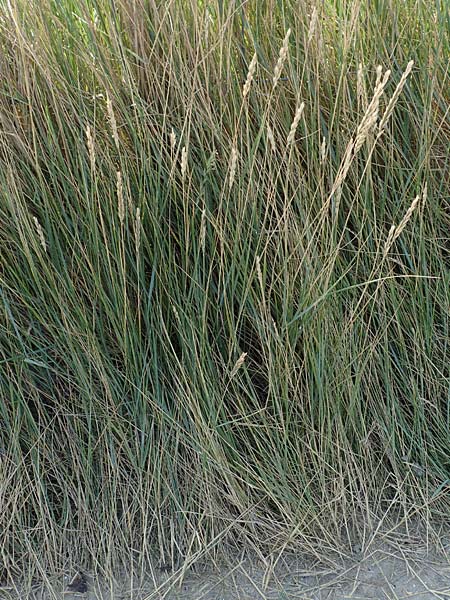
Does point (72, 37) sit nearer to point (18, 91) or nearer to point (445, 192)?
point (18, 91)

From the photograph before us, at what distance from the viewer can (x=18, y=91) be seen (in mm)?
1815

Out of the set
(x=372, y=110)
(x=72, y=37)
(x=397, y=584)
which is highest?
(x=72, y=37)

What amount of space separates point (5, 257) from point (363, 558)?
1.19 meters

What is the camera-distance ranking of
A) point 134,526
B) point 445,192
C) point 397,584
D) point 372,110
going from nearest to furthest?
1. point 372,110
2. point 397,584
3. point 134,526
4. point 445,192

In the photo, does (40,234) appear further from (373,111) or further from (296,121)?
(373,111)

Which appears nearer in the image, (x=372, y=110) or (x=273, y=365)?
(x=372, y=110)

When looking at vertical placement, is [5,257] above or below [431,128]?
below

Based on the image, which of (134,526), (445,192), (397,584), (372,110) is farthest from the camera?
(445,192)

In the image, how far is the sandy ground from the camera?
1.71 m

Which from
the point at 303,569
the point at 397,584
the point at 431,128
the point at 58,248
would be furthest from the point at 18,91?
the point at 397,584

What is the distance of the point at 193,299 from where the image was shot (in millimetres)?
1832

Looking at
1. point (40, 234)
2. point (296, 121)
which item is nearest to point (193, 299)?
point (40, 234)

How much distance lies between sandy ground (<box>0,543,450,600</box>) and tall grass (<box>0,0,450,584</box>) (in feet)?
0.19

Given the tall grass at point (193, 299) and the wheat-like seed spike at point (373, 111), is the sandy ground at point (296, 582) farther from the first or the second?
the wheat-like seed spike at point (373, 111)
